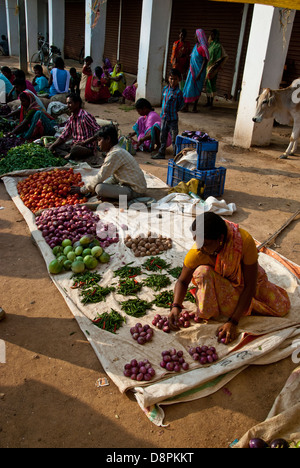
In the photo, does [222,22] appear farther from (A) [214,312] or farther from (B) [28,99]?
(A) [214,312]

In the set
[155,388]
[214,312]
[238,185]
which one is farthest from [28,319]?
[238,185]

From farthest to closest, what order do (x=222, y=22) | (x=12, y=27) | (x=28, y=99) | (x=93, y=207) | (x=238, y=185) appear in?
1. (x=12, y=27)
2. (x=222, y=22)
3. (x=28, y=99)
4. (x=238, y=185)
5. (x=93, y=207)

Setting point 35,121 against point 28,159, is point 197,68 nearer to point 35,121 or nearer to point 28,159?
point 35,121

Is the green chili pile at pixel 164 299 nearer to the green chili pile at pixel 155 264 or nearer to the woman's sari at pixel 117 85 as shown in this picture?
the green chili pile at pixel 155 264

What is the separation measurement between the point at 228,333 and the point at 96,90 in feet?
35.2

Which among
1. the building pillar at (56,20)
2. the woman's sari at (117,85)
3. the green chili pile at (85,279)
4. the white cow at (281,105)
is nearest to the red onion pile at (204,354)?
the green chili pile at (85,279)

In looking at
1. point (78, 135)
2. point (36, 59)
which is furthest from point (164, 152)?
point (36, 59)

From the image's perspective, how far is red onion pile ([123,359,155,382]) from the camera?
2.66 meters

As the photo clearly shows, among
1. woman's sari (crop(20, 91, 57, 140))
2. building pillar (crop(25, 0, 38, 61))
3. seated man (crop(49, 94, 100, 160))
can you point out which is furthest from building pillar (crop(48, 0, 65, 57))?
seated man (crop(49, 94, 100, 160))

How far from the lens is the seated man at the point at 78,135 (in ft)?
22.2

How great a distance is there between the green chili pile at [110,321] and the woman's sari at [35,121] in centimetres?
562

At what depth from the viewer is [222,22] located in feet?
39.1

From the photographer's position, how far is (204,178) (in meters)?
5.72

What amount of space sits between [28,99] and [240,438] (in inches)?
291
